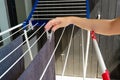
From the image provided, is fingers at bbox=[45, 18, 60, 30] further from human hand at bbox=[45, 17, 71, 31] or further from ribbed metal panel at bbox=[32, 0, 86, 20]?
ribbed metal panel at bbox=[32, 0, 86, 20]

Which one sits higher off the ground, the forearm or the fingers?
the fingers

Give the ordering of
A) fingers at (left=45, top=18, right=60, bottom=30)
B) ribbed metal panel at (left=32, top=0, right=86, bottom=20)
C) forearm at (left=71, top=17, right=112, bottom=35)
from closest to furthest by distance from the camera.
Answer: fingers at (left=45, top=18, right=60, bottom=30), forearm at (left=71, top=17, right=112, bottom=35), ribbed metal panel at (left=32, top=0, right=86, bottom=20)

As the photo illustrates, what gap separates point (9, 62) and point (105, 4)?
48.4 inches

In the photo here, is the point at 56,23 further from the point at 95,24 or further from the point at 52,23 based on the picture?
the point at 95,24

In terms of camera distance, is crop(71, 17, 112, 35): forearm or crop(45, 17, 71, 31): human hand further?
crop(71, 17, 112, 35): forearm

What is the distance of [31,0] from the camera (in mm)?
1751

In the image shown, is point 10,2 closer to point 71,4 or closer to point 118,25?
point 71,4

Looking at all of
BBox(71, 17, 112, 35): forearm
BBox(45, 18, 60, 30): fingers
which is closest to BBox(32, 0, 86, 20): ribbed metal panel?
BBox(71, 17, 112, 35): forearm

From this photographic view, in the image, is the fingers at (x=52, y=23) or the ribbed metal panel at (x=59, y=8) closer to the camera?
the fingers at (x=52, y=23)

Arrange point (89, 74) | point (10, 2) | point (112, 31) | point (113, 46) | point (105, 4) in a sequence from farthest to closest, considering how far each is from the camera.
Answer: point (89, 74) < point (113, 46) < point (105, 4) < point (10, 2) < point (112, 31)

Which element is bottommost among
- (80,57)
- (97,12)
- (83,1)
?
(80,57)

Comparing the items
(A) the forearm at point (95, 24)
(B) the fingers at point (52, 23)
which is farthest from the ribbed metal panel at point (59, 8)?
(B) the fingers at point (52, 23)

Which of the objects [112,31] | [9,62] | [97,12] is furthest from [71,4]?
[9,62]

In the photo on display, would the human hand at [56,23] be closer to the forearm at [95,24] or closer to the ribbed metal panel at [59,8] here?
the forearm at [95,24]
